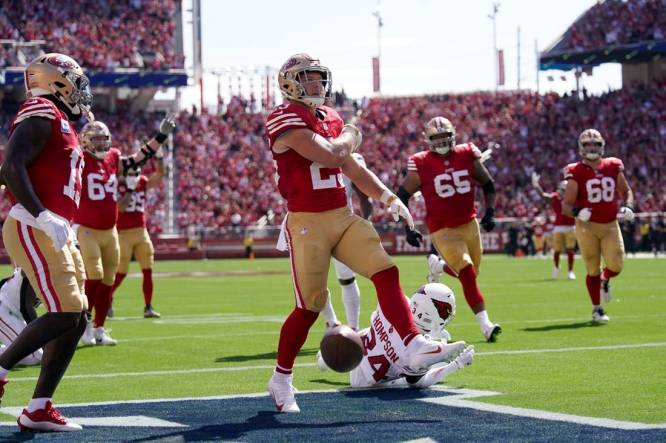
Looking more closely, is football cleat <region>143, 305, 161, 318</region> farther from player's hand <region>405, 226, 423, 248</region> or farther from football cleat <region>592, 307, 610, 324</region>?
player's hand <region>405, 226, 423, 248</region>

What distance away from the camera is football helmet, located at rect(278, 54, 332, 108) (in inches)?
282

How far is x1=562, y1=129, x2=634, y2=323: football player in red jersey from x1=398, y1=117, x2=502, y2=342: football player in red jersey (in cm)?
176

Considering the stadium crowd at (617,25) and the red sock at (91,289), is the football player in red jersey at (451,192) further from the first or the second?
the stadium crowd at (617,25)

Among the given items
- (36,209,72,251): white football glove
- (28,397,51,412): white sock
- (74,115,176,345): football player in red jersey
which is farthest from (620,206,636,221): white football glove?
(28,397,51,412): white sock

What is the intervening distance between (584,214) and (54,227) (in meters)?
7.94

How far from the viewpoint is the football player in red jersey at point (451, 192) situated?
11516mm

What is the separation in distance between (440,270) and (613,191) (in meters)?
2.74

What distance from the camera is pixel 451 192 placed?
38.3 ft

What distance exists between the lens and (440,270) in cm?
1182

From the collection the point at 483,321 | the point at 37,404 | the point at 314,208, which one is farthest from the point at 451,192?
the point at 37,404

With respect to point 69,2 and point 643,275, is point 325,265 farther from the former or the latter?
point 69,2

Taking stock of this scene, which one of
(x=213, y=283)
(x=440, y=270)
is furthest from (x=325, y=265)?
(x=213, y=283)

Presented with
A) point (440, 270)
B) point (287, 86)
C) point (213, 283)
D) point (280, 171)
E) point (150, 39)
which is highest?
point (150, 39)

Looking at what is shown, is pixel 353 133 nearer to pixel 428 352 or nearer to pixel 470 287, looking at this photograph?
pixel 428 352
